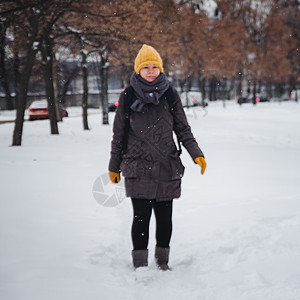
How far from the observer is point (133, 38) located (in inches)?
453

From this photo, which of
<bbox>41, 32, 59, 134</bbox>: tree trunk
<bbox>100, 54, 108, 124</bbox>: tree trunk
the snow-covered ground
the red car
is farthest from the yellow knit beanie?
the red car

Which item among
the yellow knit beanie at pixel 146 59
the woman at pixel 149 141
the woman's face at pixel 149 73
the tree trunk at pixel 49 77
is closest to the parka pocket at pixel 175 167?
the woman at pixel 149 141

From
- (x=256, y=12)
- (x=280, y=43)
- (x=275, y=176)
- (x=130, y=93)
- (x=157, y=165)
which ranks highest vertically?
(x=256, y=12)

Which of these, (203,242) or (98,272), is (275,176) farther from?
(98,272)

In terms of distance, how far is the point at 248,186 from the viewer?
239 inches

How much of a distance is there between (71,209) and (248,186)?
10.2 feet

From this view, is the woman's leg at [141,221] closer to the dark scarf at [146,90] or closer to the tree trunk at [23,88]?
the dark scarf at [146,90]

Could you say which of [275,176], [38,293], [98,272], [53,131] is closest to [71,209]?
[98,272]

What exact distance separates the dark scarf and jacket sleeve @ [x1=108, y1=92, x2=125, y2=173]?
0.39ft

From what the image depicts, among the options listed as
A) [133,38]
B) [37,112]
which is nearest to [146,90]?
[133,38]

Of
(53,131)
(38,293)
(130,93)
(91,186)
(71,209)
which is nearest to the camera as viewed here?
(38,293)

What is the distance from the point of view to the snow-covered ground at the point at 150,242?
2.68 m

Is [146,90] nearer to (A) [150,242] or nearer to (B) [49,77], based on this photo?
(A) [150,242]

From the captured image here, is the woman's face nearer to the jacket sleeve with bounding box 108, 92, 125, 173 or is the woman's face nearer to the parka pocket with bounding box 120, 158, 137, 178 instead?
the jacket sleeve with bounding box 108, 92, 125, 173
